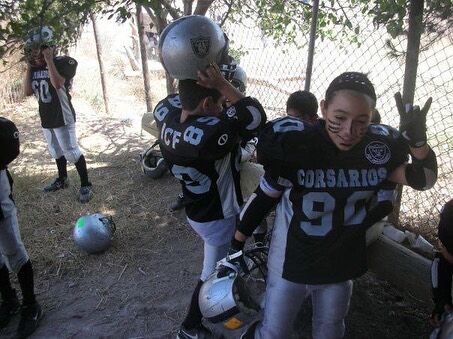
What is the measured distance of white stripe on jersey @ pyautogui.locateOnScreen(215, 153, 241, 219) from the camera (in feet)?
7.95

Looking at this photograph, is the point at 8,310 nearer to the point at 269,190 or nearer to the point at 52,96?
the point at 269,190

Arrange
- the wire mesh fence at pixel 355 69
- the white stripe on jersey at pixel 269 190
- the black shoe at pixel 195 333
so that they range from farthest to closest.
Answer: the wire mesh fence at pixel 355 69 → the black shoe at pixel 195 333 → the white stripe on jersey at pixel 269 190

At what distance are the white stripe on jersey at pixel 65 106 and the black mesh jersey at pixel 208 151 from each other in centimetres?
288

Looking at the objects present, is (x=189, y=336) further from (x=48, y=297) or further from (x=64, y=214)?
(x=64, y=214)

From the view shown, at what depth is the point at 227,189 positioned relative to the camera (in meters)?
2.47

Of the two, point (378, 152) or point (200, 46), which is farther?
point (200, 46)

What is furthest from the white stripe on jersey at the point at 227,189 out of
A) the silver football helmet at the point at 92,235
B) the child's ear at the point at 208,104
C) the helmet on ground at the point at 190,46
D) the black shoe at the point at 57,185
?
the black shoe at the point at 57,185

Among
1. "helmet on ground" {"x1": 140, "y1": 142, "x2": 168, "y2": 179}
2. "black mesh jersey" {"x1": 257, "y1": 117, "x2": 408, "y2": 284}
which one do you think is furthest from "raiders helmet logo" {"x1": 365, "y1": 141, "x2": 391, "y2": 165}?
"helmet on ground" {"x1": 140, "y1": 142, "x2": 168, "y2": 179}

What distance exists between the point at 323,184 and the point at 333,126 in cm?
26

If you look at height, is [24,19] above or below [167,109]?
above

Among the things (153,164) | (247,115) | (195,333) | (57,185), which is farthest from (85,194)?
(247,115)

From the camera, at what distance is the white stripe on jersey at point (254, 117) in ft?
6.98

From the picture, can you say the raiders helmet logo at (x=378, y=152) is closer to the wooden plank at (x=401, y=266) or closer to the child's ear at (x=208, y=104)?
the child's ear at (x=208, y=104)

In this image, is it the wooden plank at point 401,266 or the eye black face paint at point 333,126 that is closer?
the eye black face paint at point 333,126
